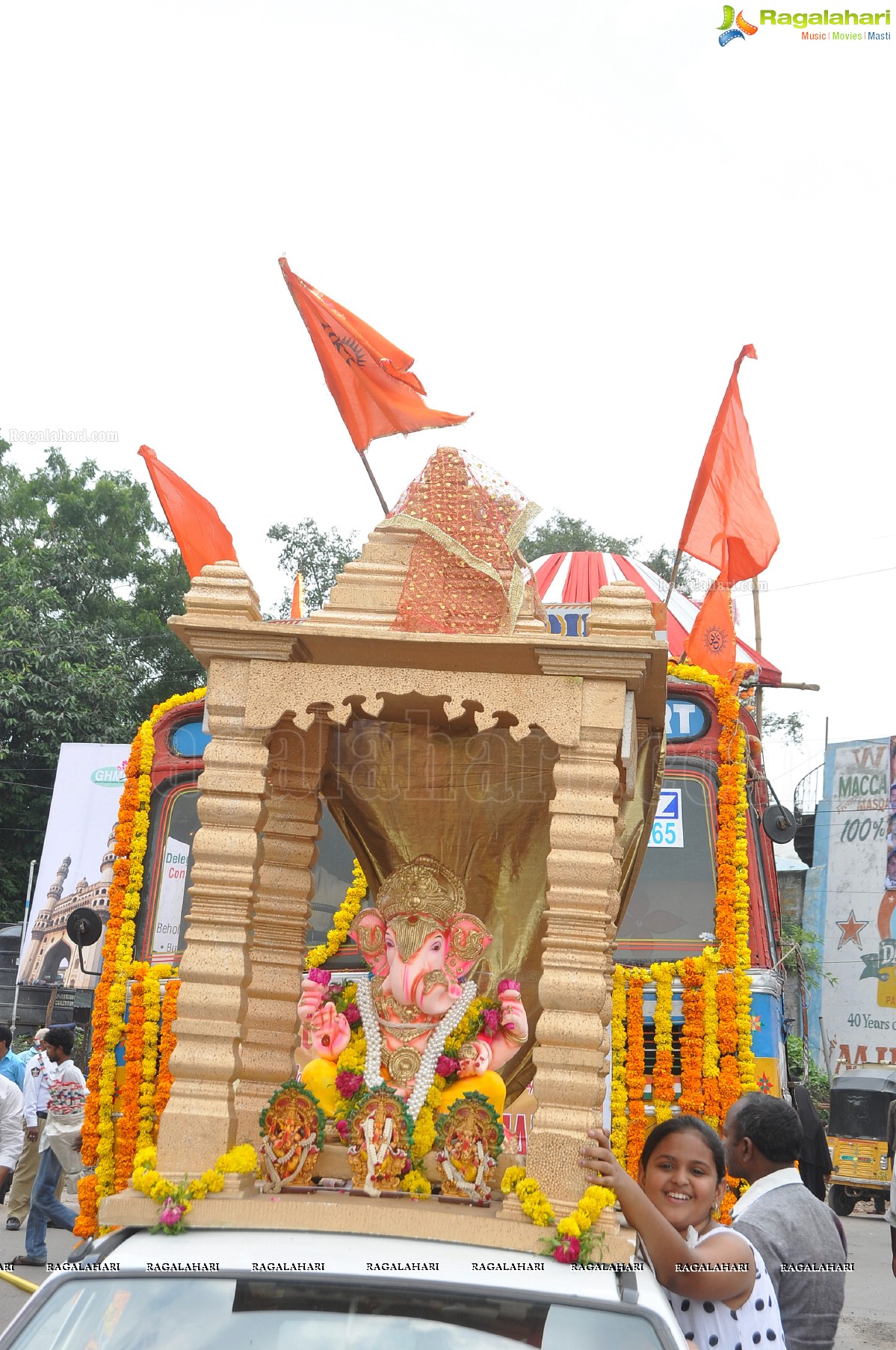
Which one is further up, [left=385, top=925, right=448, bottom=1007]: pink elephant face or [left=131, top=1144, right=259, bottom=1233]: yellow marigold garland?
[left=385, top=925, right=448, bottom=1007]: pink elephant face

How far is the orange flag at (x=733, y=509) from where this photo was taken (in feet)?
23.0

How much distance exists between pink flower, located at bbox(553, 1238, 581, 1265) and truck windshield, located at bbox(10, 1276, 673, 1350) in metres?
0.46

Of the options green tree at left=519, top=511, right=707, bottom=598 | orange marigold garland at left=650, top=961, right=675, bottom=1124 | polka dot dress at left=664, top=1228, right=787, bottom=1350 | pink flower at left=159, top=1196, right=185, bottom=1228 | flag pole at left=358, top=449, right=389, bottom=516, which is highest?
green tree at left=519, top=511, right=707, bottom=598

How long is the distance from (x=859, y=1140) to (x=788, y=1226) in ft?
42.5

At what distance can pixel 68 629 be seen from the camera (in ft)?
70.3

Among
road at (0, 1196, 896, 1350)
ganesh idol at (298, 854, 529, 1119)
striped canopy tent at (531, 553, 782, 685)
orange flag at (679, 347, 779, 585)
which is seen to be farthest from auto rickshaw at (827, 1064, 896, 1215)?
ganesh idol at (298, 854, 529, 1119)

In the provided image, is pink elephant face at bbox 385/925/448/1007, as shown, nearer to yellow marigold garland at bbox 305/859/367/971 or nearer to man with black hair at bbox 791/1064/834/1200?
yellow marigold garland at bbox 305/859/367/971

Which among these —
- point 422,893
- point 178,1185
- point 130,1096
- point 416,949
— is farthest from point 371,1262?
point 130,1096

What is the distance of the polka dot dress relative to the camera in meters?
2.94

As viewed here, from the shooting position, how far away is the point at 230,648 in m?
3.89

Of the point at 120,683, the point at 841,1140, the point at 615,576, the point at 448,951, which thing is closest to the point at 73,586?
the point at 120,683

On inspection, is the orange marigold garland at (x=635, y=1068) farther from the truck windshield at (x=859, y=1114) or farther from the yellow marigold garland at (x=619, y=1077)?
the truck windshield at (x=859, y=1114)

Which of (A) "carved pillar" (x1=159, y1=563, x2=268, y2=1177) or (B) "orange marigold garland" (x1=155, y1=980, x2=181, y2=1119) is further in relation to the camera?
(B) "orange marigold garland" (x1=155, y1=980, x2=181, y2=1119)

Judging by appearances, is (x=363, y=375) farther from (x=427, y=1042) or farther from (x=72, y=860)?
(x=72, y=860)
